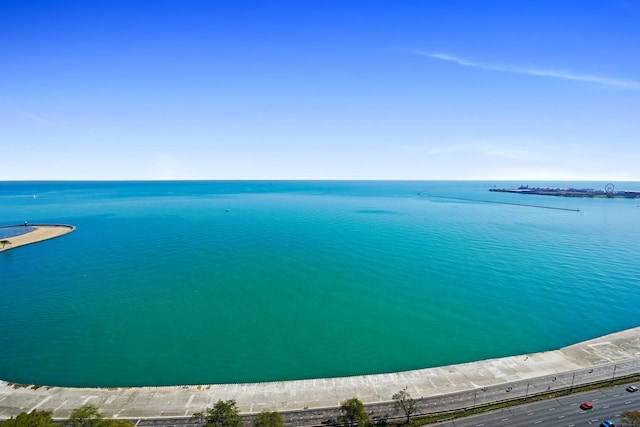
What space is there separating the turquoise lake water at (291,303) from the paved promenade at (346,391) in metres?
3.50

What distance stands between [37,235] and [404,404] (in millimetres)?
173537

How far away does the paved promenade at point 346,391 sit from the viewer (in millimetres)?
42031

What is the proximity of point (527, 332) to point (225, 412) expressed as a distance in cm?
6066

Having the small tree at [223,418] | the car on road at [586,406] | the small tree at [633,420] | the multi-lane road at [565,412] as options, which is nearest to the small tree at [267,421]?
the small tree at [223,418]

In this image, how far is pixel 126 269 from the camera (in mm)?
93500

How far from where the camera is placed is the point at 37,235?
452 feet

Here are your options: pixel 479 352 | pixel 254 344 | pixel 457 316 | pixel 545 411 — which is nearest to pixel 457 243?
pixel 457 316

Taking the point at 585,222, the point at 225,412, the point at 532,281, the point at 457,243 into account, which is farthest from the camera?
the point at 585,222

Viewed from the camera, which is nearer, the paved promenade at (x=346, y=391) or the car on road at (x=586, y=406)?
the car on road at (x=586, y=406)

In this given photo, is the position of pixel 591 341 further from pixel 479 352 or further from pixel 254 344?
pixel 254 344

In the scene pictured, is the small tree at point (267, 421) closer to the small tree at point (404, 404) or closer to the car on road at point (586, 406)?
the small tree at point (404, 404)

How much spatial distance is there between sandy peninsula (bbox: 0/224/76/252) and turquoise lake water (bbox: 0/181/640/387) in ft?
19.9

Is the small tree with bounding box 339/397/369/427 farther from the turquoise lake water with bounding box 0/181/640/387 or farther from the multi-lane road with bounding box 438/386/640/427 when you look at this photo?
the turquoise lake water with bounding box 0/181/640/387

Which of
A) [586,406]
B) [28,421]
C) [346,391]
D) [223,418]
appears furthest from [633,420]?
[28,421]
